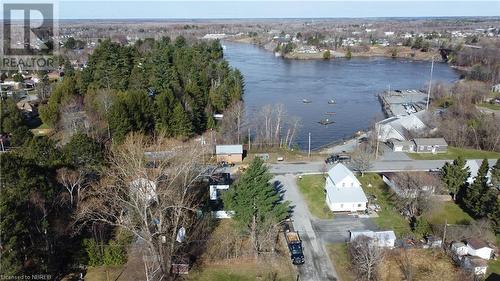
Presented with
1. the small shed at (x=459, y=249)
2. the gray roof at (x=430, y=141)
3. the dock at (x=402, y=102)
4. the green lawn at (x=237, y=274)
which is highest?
the dock at (x=402, y=102)

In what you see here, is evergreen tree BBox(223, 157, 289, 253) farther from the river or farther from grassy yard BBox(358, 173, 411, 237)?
the river

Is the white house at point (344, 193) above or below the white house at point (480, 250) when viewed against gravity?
above

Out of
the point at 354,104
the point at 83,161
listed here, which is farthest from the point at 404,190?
the point at 354,104

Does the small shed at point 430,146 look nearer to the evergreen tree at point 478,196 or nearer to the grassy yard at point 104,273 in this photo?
the evergreen tree at point 478,196

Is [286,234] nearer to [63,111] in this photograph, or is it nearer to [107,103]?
[107,103]

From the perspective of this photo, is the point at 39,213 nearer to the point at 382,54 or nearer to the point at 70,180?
the point at 70,180

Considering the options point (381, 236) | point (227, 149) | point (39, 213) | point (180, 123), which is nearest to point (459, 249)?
point (381, 236)

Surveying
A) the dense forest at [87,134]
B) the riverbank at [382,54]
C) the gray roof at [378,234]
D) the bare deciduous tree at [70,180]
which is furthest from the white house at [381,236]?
the riverbank at [382,54]

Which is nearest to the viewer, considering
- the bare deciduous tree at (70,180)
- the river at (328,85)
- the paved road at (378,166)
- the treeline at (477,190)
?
the bare deciduous tree at (70,180)
